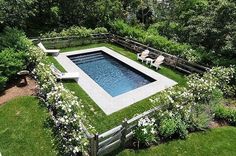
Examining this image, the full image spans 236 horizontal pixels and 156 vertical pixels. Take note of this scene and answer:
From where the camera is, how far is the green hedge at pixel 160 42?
16.6 metres

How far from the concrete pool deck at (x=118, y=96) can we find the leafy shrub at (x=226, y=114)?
3.16 m

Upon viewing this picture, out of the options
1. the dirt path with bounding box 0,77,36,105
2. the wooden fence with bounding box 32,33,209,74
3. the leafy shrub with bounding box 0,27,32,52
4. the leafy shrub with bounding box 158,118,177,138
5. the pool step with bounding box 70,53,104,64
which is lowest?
the pool step with bounding box 70,53,104,64

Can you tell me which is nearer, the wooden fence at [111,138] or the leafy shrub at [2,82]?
the wooden fence at [111,138]

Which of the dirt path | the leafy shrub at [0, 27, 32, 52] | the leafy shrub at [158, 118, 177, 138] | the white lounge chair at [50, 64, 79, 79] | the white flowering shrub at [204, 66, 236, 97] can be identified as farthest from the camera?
the leafy shrub at [0, 27, 32, 52]

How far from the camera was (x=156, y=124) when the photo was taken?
10.1 meters

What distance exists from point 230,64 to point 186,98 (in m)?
5.30

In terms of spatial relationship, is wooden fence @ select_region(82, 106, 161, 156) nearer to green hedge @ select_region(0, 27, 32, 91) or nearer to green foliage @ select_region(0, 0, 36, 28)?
green hedge @ select_region(0, 27, 32, 91)

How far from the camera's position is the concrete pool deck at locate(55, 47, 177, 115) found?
12445mm

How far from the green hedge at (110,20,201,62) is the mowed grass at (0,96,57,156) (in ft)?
33.6

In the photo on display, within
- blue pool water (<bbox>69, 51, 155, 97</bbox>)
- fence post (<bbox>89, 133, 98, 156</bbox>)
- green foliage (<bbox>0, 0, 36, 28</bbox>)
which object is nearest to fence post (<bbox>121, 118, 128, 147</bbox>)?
fence post (<bbox>89, 133, 98, 156</bbox>)

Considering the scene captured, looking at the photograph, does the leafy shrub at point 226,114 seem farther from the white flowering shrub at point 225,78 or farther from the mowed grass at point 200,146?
the white flowering shrub at point 225,78

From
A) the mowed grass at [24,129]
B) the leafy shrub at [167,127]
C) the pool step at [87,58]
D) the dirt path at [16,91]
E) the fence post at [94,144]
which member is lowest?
the pool step at [87,58]

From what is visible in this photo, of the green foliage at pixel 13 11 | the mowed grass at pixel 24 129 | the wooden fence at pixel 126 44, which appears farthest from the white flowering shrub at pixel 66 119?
the green foliage at pixel 13 11

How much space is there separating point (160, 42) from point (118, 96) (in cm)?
753
